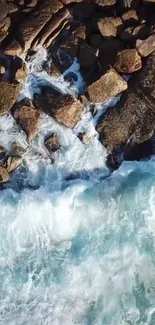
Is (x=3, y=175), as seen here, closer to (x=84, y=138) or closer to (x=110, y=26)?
(x=84, y=138)

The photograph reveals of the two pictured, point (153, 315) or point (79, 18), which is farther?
point (79, 18)

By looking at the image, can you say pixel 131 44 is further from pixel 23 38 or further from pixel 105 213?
pixel 105 213

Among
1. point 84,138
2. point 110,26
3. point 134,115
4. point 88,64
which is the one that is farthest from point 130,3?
point 84,138

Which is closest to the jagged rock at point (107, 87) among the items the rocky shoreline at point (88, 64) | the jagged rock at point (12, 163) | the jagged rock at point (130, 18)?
the rocky shoreline at point (88, 64)

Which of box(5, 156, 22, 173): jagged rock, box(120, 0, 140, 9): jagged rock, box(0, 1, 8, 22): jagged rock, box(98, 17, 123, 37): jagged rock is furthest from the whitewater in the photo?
box(120, 0, 140, 9): jagged rock

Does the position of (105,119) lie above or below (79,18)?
below

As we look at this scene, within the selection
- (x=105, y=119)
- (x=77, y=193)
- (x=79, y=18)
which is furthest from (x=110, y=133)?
(x=79, y=18)

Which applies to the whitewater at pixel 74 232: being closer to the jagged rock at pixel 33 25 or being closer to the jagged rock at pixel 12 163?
the jagged rock at pixel 12 163
